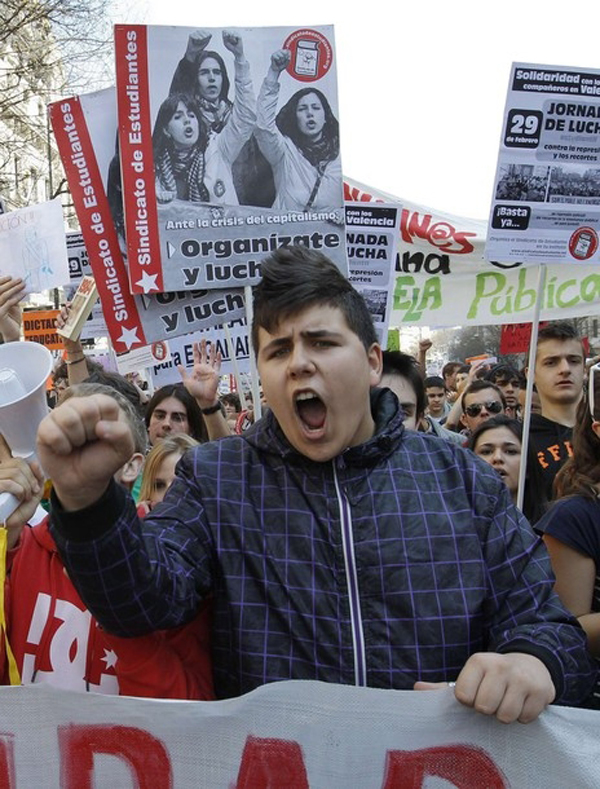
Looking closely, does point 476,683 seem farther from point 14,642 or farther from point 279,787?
point 14,642

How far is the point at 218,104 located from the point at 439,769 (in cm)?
296

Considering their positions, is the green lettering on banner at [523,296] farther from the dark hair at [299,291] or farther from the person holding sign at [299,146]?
the dark hair at [299,291]

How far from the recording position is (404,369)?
12.3ft

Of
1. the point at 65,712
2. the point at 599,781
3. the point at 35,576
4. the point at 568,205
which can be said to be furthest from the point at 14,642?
the point at 568,205

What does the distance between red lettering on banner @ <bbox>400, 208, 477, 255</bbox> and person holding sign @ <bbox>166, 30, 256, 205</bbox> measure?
7.91 ft

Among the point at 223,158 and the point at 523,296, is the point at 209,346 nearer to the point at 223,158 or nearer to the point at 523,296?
the point at 223,158

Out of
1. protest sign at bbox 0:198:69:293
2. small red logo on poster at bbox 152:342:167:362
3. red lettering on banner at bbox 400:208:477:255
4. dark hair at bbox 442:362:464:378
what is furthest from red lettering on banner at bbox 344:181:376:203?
dark hair at bbox 442:362:464:378

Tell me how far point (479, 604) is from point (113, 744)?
72 centimetres

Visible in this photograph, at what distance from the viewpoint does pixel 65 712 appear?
162 centimetres

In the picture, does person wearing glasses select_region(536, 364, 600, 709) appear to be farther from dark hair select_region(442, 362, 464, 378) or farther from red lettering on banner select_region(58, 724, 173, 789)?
dark hair select_region(442, 362, 464, 378)

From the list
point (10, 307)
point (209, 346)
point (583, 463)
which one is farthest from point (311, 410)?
point (209, 346)

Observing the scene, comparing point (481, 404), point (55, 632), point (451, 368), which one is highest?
point (55, 632)

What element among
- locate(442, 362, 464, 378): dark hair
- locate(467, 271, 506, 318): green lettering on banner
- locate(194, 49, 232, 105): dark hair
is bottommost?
locate(442, 362, 464, 378): dark hair

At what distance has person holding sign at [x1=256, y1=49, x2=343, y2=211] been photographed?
3791 millimetres
